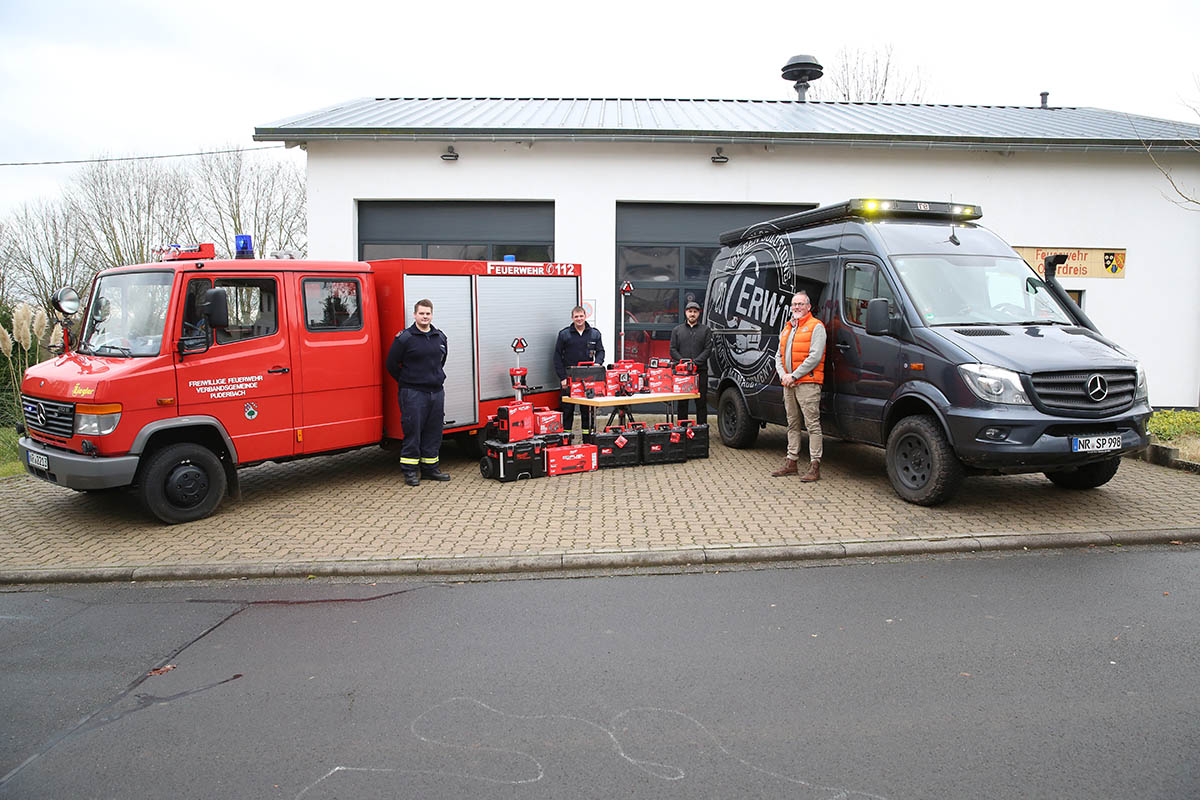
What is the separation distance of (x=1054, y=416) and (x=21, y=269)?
28.9 meters

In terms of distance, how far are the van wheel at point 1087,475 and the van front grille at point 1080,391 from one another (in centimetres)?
101

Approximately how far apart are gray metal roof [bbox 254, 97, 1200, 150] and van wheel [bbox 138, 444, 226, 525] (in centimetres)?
745

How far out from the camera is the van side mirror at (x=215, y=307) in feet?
23.7

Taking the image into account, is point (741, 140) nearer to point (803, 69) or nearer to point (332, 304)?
point (332, 304)

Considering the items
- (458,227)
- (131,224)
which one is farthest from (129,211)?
(458,227)

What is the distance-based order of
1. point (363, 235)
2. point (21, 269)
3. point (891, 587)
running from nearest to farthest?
1. point (891, 587)
2. point (363, 235)
3. point (21, 269)

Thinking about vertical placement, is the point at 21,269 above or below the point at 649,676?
above

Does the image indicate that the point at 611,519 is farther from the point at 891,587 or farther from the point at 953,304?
the point at 953,304

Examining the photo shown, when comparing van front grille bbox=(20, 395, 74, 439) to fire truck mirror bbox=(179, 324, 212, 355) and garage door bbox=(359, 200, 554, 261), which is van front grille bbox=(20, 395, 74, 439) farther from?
garage door bbox=(359, 200, 554, 261)

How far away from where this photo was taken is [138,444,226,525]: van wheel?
714 cm

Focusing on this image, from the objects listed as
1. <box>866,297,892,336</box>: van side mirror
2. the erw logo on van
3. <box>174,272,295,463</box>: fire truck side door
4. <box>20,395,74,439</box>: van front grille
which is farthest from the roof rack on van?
<box>20,395,74,439</box>: van front grille

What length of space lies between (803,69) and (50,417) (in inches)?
744

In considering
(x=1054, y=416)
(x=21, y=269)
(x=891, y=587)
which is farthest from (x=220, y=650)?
(x=21, y=269)

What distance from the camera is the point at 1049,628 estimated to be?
189 inches
